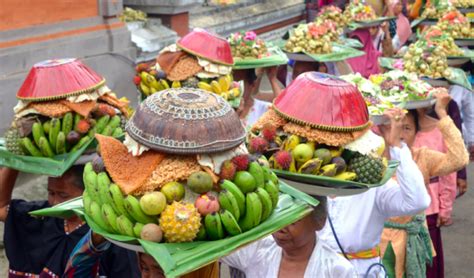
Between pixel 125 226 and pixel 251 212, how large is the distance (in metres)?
0.45

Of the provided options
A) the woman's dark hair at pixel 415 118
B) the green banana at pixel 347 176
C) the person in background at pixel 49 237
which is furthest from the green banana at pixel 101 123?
the woman's dark hair at pixel 415 118

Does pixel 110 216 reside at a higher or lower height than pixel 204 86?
higher

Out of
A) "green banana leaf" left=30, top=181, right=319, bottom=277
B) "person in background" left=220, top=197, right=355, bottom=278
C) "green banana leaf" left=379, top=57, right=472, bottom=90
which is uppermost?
"green banana leaf" left=30, top=181, right=319, bottom=277

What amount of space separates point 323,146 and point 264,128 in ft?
1.01

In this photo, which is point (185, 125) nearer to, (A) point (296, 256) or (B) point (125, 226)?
(B) point (125, 226)

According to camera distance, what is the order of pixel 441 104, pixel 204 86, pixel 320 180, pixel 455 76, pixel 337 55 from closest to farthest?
pixel 320 180
pixel 204 86
pixel 441 104
pixel 455 76
pixel 337 55

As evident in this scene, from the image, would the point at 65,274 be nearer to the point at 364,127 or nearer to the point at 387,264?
the point at 364,127

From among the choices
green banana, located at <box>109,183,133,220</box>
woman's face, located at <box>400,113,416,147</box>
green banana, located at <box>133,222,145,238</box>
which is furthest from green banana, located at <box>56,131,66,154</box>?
woman's face, located at <box>400,113,416,147</box>

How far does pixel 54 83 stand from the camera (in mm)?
3791

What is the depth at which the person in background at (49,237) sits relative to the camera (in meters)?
3.52

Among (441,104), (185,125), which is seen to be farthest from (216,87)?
(185,125)

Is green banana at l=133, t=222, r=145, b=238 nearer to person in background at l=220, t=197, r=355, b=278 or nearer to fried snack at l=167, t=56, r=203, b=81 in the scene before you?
person in background at l=220, t=197, r=355, b=278

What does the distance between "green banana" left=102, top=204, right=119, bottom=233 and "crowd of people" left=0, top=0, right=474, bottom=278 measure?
0.74 ft

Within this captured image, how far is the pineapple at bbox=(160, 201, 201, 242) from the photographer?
2572 mm
